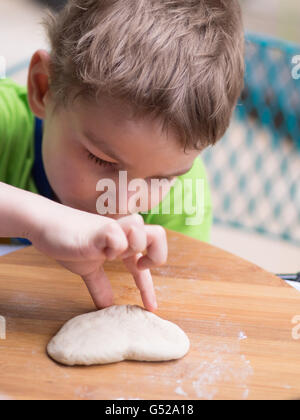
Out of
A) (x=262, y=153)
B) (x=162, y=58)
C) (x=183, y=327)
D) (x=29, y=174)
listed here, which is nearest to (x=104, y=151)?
(x=162, y=58)

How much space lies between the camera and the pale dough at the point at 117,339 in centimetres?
54

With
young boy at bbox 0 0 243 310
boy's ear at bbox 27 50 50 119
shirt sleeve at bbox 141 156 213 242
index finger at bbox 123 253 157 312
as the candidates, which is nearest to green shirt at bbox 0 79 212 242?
shirt sleeve at bbox 141 156 213 242

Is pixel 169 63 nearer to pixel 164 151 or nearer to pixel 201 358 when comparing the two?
pixel 164 151

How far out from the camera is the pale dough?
538 millimetres

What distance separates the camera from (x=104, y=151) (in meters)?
0.71

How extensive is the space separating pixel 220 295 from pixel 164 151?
21 centimetres

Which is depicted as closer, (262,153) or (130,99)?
(130,99)

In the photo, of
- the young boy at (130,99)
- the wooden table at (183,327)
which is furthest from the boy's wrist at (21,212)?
the wooden table at (183,327)

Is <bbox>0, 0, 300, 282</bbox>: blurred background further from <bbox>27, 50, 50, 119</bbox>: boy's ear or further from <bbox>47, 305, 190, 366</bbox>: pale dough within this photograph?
<bbox>47, 305, 190, 366</bbox>: pale dough

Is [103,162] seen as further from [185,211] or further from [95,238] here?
[185,211]

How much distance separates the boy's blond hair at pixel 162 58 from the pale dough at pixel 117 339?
0.84 ft

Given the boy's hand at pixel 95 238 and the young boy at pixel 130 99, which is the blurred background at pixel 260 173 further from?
the boy's hand at pixel 95 238

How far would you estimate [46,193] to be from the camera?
1.10 m

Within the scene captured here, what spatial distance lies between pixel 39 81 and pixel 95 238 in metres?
0.48
